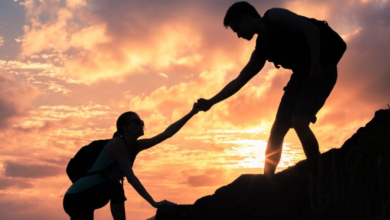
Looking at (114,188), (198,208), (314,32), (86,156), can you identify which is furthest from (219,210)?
(314,32)

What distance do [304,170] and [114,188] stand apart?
2741 mm

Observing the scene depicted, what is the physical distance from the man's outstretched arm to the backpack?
2042mm

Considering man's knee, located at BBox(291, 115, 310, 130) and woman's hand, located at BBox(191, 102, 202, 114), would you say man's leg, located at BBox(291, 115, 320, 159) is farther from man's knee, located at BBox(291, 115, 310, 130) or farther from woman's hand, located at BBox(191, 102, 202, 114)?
woman's hand, located at BBox(191, 102, 202, 114)

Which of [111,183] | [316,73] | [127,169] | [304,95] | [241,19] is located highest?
[241,19]

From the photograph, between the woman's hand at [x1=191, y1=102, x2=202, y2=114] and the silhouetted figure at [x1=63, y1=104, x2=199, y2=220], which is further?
the woman's hand at [x1=191, y1=102, x2=202, y2=114]

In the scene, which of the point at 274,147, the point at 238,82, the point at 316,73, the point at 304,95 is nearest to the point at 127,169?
the point at 274,147

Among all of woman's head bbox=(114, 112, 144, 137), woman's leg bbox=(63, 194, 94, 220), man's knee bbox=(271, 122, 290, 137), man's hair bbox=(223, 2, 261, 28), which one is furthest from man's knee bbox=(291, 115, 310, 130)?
woman's leg bbox=(63, 194, 94, 220)

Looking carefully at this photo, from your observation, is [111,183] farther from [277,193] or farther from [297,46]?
[297,46]

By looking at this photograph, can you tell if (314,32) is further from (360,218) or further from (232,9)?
(360,218)

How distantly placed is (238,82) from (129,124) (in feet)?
6.21

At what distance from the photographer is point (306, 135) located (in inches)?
238

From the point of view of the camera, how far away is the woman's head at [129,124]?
253 inches

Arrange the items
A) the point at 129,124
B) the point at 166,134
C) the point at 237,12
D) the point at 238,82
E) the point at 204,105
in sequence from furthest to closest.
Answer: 1. the point at 204,105
2. the point at 238,82
3. the point at 166,134
4. the point at 129,124
5. the point at 237,12

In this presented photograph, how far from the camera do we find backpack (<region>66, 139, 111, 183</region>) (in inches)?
244
